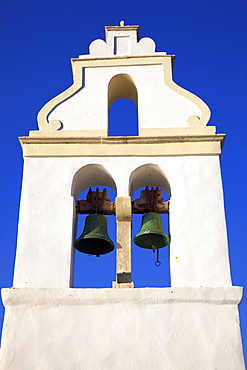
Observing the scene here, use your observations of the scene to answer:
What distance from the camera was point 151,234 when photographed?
8.38 m

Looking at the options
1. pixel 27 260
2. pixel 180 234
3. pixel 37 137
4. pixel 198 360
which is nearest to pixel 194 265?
pixel 180 234

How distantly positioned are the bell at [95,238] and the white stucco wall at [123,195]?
0.24m

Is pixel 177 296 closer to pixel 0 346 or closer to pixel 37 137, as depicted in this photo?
pixel 0 346

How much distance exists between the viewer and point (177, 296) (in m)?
7.50

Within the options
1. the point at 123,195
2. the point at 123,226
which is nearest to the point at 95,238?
the point at 123,226

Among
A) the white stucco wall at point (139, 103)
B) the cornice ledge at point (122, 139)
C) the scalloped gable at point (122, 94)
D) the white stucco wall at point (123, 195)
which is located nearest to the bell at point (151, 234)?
the white stucco wall at point (123, 195)

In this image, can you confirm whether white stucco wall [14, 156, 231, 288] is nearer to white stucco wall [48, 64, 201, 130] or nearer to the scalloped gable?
the scalloped gable

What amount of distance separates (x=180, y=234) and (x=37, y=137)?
7.60 feet

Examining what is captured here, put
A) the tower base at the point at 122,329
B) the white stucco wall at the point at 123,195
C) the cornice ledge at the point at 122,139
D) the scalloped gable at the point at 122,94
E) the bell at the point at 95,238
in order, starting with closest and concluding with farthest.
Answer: the tower base at the point at 122,329
the white stucco wall at the point at 123,195
the bell at the point at 95,238
the cornice ledge at the point at 122,139
the scalloped gable at the point at 122,94

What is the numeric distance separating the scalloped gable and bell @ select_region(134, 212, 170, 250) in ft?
3.91

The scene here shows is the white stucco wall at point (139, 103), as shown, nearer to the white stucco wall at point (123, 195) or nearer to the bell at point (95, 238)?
the white stucco wall at point (123, 195)

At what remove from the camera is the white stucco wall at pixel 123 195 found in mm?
7754

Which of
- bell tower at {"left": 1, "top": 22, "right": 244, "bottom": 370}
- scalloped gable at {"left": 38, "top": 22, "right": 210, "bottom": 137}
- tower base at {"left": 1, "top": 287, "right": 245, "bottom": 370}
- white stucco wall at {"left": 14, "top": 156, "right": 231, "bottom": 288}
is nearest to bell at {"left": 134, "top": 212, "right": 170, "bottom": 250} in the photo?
bell tower at {"left": 1, "top": 22, "right": 244, "bottom": 370}

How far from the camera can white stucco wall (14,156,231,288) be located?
25.4ft
